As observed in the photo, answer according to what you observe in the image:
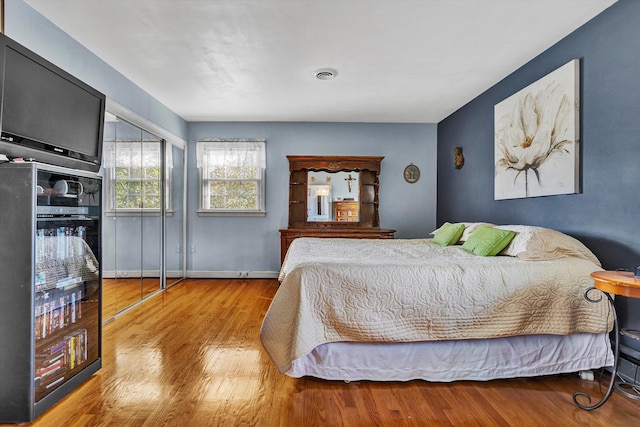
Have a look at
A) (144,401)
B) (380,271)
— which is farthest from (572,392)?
(144,401)

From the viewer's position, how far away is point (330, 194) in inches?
203

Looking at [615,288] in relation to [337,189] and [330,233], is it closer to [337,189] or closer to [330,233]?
[330,233]

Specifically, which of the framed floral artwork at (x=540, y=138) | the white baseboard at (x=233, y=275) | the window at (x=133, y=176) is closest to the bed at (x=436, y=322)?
the framed floral artwork at (x=540, y=138)

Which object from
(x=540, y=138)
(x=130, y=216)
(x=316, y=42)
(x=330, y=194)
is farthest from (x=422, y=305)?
(x=330, y=194)

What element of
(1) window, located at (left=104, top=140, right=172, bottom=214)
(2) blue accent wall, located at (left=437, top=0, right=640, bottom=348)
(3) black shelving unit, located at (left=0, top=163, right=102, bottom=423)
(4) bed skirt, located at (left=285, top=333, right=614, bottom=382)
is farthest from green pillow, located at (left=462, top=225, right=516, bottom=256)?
(1) window, located at (left=104, top=140, right=172, bottom=214)

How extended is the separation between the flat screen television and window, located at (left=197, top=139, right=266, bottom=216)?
278 centimetres

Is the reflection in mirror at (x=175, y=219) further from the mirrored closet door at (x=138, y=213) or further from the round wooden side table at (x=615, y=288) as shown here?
the round wooden side table at (x=615, y=288)

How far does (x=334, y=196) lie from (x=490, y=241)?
2.78 meters

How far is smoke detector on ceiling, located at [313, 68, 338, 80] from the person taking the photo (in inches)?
127

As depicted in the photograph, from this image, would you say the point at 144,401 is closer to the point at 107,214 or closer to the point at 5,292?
the point at 5,292

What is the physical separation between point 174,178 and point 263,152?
1.36 metres

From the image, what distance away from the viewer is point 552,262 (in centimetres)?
217

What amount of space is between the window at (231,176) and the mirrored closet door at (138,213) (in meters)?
0.35

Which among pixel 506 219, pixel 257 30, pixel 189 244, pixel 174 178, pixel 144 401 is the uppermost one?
pixel 257 30
